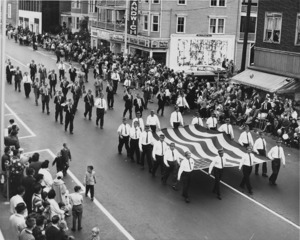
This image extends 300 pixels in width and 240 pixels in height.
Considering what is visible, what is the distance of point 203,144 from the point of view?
1819 cm

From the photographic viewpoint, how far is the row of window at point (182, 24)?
45844 millimetres

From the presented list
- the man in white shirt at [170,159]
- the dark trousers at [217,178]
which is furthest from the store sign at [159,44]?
the dark trousers at [217,178]

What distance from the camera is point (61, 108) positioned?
23.9 m

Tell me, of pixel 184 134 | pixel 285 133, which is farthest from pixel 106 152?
pixel 285 133

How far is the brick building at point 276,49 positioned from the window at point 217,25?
1561 centimetres

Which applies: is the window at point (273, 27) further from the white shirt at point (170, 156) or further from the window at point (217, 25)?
the white shirt at point (170, 156)

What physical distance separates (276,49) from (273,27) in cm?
144

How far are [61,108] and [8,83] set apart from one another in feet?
37.8

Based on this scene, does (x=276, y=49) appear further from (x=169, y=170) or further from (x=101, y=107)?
(x=169, y=170)

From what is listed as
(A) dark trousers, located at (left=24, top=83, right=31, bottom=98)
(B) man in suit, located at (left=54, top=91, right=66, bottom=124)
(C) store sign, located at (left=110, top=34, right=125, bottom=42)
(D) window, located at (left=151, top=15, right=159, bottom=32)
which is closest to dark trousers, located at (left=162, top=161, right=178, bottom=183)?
(B) man in suit, located at (left=54, top=91, right=66, bottom=124)

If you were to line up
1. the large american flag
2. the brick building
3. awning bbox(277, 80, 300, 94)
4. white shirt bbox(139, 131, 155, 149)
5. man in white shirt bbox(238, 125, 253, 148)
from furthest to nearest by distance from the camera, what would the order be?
the brick building, awning bbox(277, 80, 300, 94), man in white shirt bbox(238, 125, 253, 148), white shirt bbox(139, 131, 155, 149), the large american flag

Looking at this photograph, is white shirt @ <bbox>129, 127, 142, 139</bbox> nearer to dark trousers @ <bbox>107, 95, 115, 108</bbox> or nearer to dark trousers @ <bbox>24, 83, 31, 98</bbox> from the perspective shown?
dark trousers @ <bbox>107, 95, 115, 108</bbox>

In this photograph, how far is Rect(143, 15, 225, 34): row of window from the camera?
4584 centimetres

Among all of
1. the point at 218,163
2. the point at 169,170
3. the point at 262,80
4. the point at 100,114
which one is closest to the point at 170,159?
the point at 169,170
